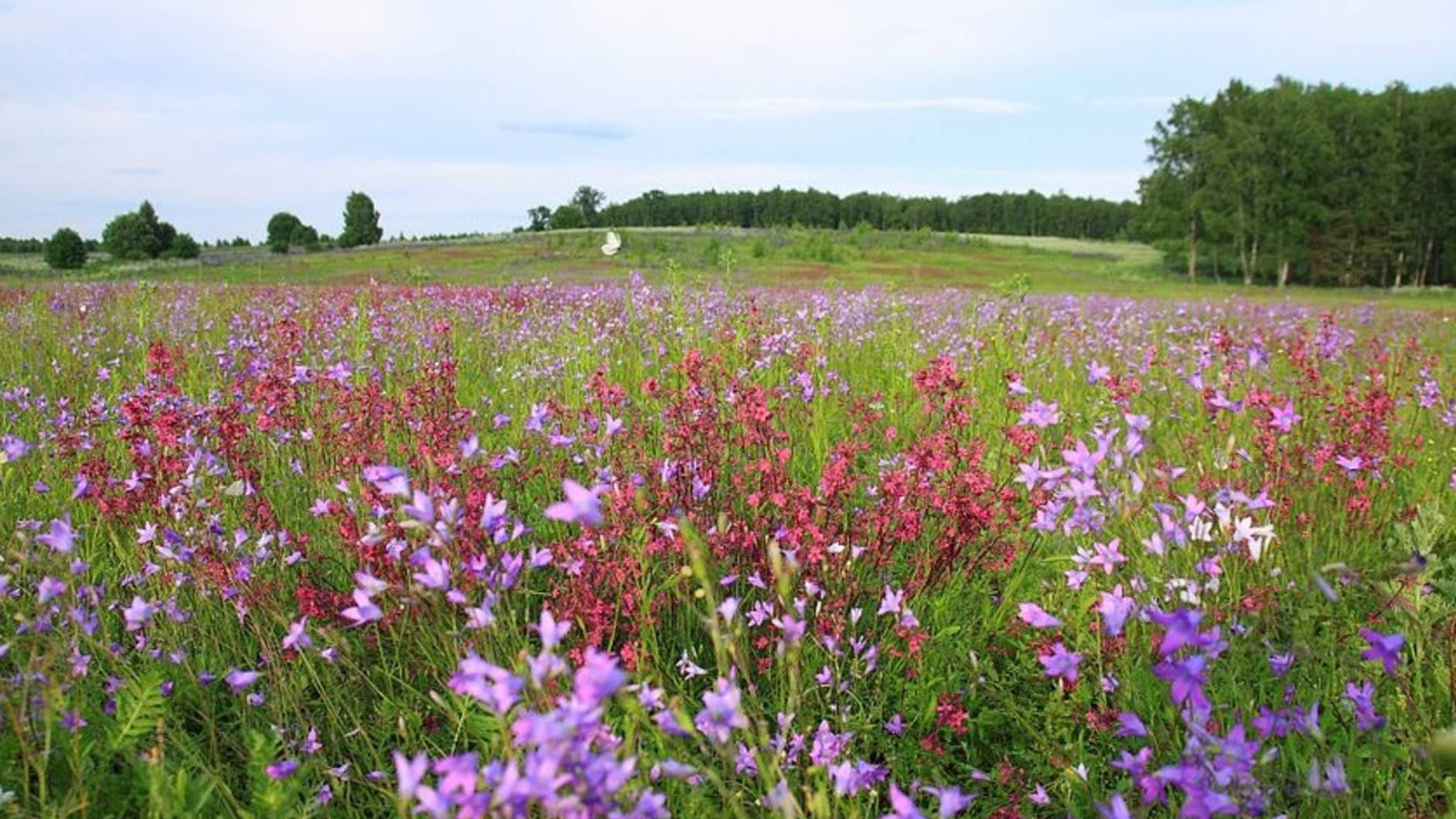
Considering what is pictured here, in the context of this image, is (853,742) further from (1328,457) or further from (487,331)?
(487,331)

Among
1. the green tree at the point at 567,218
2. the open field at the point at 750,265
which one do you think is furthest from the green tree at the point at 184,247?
the green tree at the point at 567,218

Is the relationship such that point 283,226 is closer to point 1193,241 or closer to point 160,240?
point 160,240

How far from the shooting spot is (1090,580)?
2.94 m

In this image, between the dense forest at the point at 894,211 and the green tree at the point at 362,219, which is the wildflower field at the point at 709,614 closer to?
the green tree at the point at 362,219

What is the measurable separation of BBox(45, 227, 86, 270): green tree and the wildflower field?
5273cm

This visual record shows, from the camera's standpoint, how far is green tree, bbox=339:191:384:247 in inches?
3007

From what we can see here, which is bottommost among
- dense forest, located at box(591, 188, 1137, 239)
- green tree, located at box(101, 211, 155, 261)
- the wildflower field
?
the wildflower field

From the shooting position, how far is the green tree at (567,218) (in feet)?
231

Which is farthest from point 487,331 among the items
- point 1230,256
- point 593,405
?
point 1230,256

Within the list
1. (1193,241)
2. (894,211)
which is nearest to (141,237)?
(1193,241)

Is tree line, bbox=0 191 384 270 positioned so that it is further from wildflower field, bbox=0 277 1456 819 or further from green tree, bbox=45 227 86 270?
wildflower field, bbox=0 277 1456 819

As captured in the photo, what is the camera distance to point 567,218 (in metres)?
73.6

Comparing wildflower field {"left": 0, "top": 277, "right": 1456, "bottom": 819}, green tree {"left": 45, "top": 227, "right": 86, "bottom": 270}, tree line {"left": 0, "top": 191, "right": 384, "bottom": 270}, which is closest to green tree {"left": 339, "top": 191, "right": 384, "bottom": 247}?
tree line {"left": 0, "top": 191, "right": 384, "bottom": 270}

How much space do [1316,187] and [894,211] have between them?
68437 mm
